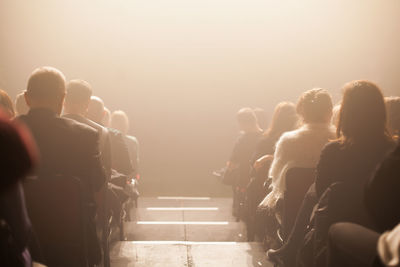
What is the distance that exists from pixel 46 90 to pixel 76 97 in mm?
918

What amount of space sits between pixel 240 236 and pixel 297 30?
16.0ft

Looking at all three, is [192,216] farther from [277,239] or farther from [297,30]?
[297,30]

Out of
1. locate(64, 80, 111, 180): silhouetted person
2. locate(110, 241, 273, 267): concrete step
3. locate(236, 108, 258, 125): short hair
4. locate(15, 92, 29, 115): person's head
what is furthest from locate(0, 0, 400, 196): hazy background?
locate(64, 80, 111, 180): silhouetted person

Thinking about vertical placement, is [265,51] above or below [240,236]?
above

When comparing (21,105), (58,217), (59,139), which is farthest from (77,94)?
(58,217)

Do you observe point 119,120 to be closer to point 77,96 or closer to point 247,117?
point 247,117

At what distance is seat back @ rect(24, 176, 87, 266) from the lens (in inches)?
93.9

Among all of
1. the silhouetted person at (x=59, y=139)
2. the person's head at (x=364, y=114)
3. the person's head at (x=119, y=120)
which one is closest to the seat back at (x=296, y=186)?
the person's head at (x=364, y=114)

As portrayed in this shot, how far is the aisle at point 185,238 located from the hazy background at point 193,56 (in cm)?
169

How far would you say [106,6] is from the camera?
28.7ft

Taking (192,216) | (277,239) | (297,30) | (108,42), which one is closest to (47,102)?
(277,239)

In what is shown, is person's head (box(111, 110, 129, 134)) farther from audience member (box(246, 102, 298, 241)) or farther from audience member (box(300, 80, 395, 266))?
audience member (box(300, 80, 395, 266))

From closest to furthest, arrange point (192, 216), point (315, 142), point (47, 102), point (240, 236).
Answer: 1. point (47, 102)
2. point (315, 142)
3. point (240, 236)
4. point (192, 216)

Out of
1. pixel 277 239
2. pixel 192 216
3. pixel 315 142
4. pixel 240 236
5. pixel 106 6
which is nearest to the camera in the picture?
pixel 315 142
